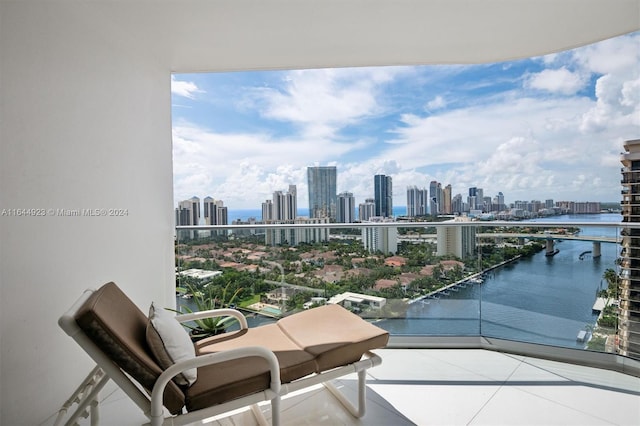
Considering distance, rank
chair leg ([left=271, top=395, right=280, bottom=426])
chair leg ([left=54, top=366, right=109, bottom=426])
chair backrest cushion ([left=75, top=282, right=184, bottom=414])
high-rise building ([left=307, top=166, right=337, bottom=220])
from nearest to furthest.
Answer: chair backrest cushion ([left=75, top=282, right=184, bottom=414])
chair leg ([left=54, top=366, right=109, bottom=426])
chair leg ([left=271, top=395, right=280, bottom=426])
high-rise building ([left=307, top=166, right=337, bottom=220])

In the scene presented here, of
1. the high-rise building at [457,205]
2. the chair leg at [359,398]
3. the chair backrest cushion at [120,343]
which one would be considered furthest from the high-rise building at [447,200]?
the chair backrest cushion at [120,343]

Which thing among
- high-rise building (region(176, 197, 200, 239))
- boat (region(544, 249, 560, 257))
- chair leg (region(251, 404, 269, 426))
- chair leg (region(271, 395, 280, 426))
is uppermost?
high-rise building (region(176, 197, 200, 239))

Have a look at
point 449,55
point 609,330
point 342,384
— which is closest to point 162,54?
point 449,55

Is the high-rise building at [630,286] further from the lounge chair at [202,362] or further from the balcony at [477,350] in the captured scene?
the lounge chair at [202,362]

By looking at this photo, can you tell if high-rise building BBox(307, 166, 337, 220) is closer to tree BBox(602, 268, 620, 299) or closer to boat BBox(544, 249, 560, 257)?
boat BBox(544, 249, 560, 257)

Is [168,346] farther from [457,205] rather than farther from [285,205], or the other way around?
[457,205]

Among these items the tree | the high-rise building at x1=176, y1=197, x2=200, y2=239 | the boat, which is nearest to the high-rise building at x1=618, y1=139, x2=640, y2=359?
the tree

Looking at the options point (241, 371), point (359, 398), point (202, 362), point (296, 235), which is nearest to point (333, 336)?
point (359, 398)

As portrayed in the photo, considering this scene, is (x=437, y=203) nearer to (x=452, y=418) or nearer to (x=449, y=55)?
(x=449, y=55)
